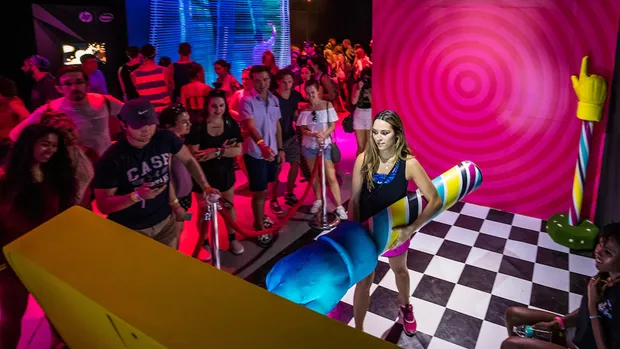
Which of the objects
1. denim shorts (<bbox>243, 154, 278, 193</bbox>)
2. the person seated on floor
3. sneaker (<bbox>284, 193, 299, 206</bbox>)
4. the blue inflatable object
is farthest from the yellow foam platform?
sneaker (<bbox>284, 193, 299, 206</bbox>)

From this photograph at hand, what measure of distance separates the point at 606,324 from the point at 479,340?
1113 millimetres

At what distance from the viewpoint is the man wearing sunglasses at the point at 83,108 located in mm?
3887

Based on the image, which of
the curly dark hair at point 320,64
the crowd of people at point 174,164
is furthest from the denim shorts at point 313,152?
the curly dark hair at point 320,64

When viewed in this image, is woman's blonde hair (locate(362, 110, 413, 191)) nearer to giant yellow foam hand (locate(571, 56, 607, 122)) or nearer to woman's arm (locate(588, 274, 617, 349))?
woman's arm (locate(588, 274, 617, 349))

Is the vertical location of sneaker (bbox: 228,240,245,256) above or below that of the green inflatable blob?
below

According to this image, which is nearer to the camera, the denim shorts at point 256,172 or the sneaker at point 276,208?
the denim shorts at point 256,172

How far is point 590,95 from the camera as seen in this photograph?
4.05 m

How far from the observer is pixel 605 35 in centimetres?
409

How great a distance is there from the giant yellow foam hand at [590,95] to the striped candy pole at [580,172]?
119mm

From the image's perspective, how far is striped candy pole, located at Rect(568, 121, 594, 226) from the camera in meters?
4.20

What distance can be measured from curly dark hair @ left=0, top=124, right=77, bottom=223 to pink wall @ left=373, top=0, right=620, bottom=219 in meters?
3.70

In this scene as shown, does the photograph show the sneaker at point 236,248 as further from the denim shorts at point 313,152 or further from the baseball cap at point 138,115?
the baseball cap at point 138,115

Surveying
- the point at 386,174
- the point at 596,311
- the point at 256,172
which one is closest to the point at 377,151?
the point at 386,174

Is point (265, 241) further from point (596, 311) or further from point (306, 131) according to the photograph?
point (596, 311)
